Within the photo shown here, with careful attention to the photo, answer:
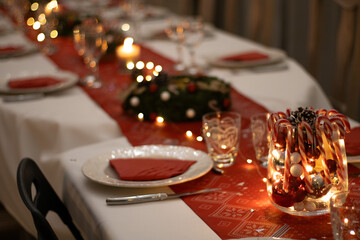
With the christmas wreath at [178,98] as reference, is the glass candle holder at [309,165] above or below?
above

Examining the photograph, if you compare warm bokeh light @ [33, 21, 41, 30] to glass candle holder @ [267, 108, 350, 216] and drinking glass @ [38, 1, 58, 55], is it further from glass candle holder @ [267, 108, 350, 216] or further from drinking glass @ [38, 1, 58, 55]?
glass candle holder @ [267, 108, 350, 216]

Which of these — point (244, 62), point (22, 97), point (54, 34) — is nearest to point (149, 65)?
point (244, 62)

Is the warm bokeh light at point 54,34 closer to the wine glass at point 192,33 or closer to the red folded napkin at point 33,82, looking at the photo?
the red folded napkin at point 33,82

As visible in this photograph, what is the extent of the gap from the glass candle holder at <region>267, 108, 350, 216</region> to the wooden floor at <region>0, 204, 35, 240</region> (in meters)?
1.86

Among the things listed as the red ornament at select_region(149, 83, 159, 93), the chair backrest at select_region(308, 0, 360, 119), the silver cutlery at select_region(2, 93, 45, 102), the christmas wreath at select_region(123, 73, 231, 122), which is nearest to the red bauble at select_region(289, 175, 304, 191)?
the christmas wreath at select_region(123, 73, 231, 122)

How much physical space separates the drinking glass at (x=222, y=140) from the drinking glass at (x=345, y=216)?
54cm

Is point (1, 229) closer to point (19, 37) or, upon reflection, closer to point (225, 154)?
point (19, 37)

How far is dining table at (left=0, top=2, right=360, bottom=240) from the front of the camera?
1.27 metres

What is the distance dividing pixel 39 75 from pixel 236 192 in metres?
1.54

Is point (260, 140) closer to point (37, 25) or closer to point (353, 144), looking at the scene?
point (353, 144)

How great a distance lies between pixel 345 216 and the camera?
105 cm

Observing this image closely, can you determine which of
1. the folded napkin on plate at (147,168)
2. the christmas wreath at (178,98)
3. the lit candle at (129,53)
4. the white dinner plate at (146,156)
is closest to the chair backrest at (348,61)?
the lit candle at (129,53)

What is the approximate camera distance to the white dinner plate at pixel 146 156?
1.42m

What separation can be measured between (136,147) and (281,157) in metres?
0.53
